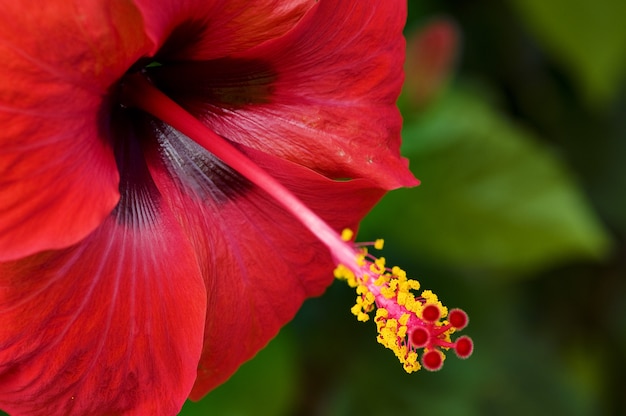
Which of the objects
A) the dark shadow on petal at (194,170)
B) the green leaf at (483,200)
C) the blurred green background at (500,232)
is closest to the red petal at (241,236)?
the dark shadow on petal at (194,170)

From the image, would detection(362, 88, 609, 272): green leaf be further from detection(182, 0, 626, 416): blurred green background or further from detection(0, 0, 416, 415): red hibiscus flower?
detection(0, 0, 416, 415): red hibiscus flower

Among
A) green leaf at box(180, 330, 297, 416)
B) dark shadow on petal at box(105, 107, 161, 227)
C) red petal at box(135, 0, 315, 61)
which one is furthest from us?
green leaf at box(180, 330, 297, 416)

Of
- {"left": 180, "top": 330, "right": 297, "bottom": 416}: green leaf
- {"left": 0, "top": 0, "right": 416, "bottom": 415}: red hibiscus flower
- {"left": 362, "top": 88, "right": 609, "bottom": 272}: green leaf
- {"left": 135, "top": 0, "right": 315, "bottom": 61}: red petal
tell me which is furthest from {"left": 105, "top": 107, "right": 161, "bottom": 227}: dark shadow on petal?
{"left": 362, "top": 88, "right": 609, "bottom": 272}: green leaf

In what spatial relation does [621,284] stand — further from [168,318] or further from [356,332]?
[168,318]

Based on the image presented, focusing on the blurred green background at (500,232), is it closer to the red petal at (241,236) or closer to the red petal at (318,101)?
the red petal at (241,236)

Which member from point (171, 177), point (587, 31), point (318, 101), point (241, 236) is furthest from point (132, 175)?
point (587, 31)
